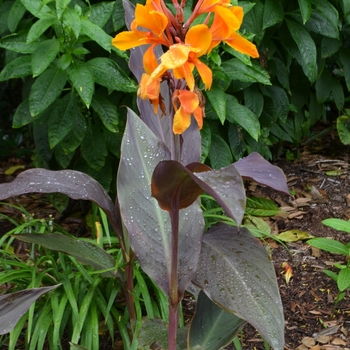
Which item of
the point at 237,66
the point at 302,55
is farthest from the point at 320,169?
the point at 237,66

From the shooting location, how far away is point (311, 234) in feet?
10.7

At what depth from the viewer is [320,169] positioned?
4.02 meters

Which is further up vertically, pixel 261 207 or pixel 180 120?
pixel 180 120

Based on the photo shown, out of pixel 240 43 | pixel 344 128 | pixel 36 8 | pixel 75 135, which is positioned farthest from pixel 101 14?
pixel 344 128

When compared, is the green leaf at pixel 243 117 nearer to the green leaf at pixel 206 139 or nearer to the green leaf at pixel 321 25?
the green leaf at pixel 206 139

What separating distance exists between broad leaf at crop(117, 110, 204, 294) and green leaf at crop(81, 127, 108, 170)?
1.07 m

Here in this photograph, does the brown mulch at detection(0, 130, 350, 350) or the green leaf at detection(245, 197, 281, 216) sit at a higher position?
the green leaf at detection(245, 197, 281, 216)

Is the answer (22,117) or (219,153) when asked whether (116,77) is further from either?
(219,153)

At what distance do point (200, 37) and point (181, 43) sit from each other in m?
0.05

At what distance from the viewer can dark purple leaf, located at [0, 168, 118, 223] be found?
5.65 ft

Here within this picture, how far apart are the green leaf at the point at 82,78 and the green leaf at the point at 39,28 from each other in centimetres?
21

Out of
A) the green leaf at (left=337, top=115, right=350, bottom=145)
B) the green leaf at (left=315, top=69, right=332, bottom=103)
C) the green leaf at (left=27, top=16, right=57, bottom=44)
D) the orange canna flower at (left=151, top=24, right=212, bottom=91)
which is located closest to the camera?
the orange canna flower at (left=151, top=24, right=212, bottom=91)

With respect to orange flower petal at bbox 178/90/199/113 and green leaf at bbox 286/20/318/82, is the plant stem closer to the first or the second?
orange flower petal at bbox 178/90/199/113

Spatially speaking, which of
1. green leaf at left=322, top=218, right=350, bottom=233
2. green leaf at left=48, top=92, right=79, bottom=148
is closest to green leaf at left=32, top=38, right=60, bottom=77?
green leaf at left=48, top=92, right=79, bottom=148
